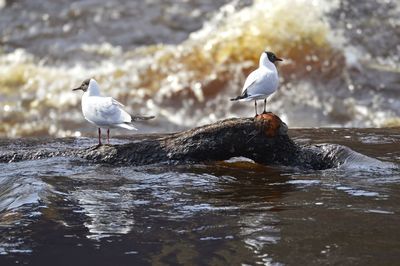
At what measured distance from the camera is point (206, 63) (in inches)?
563

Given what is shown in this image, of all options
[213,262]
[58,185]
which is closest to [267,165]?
[58,185]

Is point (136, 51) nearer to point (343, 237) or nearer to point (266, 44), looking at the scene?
point (266, 44)

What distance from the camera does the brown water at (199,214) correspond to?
14.5ft

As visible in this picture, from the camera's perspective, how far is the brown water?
14.5ft

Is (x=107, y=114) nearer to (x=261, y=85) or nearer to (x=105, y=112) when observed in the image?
(x=105, y=112)

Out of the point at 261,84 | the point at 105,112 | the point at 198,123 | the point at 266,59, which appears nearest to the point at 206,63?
the point at 198,123

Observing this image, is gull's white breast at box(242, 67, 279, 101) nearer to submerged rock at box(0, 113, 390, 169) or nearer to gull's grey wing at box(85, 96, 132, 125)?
submerged rock at box(0, 113, 390, 169)

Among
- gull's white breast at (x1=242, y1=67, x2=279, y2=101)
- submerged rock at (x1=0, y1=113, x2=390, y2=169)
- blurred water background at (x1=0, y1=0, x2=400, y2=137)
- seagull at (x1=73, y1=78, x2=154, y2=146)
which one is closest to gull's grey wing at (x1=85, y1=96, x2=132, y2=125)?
seagull at (x1=73, y1=78, x2=154, y2=146)

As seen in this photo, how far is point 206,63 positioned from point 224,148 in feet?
26.4

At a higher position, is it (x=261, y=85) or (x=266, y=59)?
(x=266, y=59)

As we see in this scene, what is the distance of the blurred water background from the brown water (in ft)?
19.6

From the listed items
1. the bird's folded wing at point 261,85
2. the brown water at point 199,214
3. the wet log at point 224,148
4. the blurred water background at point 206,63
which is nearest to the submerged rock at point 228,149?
the wet log at point 224,148

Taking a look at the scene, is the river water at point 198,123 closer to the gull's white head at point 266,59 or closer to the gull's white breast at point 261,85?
the gull's white breast at point 261,85

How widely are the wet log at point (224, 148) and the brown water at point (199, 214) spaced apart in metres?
0.11
